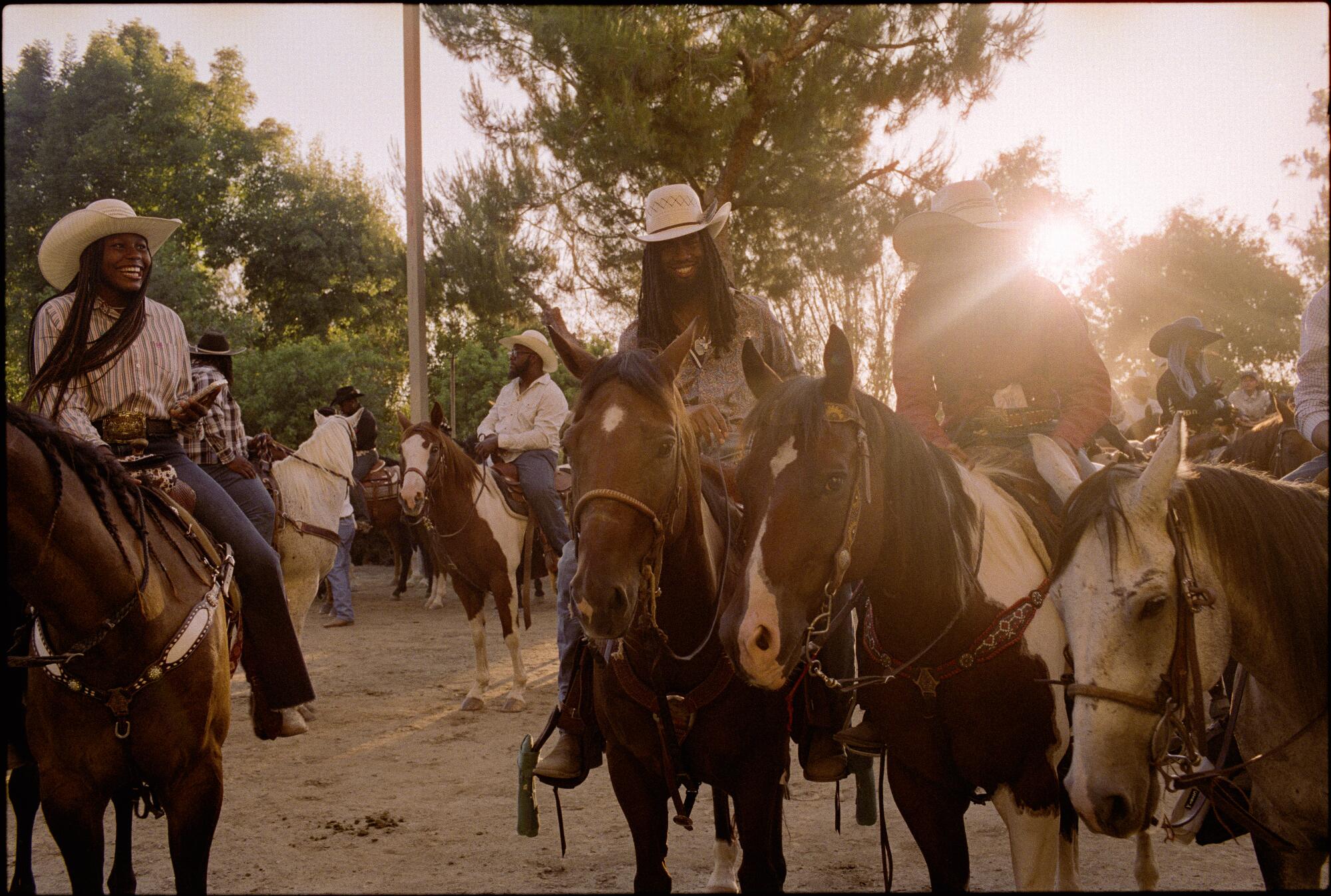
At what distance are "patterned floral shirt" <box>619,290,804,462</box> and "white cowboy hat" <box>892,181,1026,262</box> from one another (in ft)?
2.34

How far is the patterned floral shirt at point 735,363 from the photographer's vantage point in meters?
3.79

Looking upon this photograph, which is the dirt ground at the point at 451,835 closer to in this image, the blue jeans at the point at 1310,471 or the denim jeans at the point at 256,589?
the denim jeans at the point at 256,589

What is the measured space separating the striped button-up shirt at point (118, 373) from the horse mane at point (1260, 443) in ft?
25.1

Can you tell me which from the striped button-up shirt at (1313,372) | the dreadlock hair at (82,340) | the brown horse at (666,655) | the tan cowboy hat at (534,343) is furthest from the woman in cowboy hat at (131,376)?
the tan cowboy hat at (534,343)

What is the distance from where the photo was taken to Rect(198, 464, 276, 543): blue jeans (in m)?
4.55

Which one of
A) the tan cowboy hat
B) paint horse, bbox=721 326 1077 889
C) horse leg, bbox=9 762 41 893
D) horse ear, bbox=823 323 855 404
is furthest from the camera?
the tan cowboy hat

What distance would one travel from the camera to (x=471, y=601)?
326 inches

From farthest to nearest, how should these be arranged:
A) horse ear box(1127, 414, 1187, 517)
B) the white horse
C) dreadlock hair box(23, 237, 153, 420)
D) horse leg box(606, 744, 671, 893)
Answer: the white horse → dreadlock hair box(23, 237, 153, 420) → horse leg box(606, 744, 671, 893) → horse ear box(1127, 414, 1187, 517)

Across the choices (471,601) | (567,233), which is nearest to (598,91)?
(567,233)

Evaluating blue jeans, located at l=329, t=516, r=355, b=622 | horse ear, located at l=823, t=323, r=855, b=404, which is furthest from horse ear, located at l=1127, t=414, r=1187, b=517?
blue jeans, located at l=329, t=516, r=355, b=622

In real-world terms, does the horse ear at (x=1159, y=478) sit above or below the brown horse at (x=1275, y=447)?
below

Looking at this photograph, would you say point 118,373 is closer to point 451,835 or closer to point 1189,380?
point 451,835

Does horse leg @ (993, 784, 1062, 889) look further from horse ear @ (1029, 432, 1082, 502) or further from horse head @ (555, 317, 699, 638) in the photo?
horse head @ (555, 317, 699, 638)

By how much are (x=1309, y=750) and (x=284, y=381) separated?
18.4 meters
